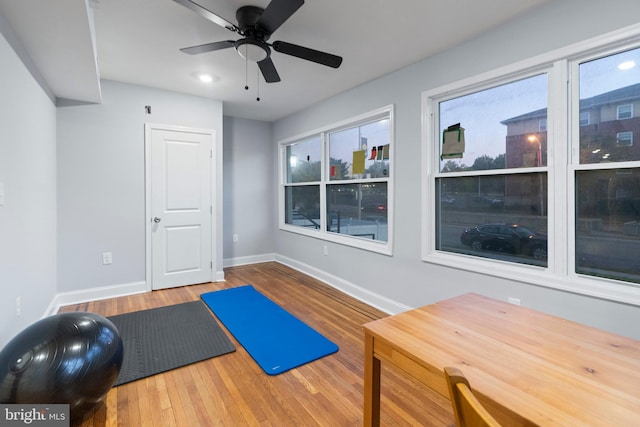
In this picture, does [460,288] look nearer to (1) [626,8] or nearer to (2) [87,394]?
(1) [626,8]

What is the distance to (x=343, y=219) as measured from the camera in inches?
162

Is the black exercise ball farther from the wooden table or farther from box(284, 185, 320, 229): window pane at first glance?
box(284, 185, 320, 229): window pane

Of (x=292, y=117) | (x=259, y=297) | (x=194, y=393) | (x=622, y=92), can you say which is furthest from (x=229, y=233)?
(x=622, y=92)

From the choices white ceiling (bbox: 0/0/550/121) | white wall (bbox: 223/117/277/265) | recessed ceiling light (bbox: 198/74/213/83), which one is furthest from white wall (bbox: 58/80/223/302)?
white wall (bbox: 223/117/277/265)

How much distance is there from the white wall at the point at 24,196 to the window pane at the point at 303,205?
3.09 metres

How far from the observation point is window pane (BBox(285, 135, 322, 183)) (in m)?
4.59

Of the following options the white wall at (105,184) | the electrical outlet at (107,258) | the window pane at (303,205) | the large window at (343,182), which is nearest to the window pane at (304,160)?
the large window at (343,182)

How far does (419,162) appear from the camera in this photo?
2904 mm

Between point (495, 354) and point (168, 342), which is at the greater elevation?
point (495, 354)

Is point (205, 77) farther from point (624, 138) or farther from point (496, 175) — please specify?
point (624, 138)

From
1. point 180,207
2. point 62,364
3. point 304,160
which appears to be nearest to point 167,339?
point 62,364

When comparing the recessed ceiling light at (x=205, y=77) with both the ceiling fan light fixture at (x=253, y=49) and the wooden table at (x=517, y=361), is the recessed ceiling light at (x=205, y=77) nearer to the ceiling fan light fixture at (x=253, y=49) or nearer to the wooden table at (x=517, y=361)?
the ceiling fan light fixture at (x=253, y=49)

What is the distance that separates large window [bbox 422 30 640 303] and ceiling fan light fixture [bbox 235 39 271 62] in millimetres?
1504

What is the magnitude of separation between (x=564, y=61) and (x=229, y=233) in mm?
4677
